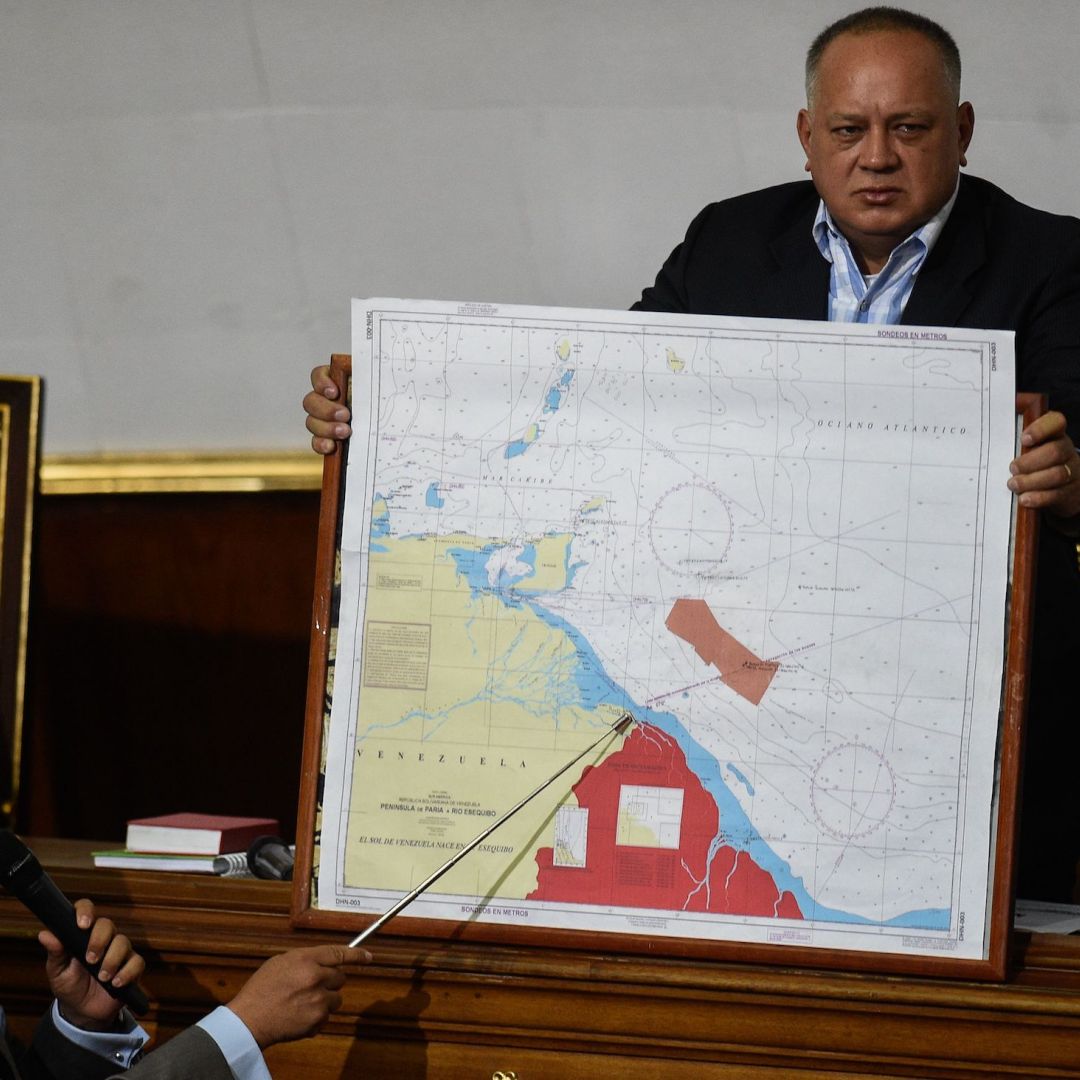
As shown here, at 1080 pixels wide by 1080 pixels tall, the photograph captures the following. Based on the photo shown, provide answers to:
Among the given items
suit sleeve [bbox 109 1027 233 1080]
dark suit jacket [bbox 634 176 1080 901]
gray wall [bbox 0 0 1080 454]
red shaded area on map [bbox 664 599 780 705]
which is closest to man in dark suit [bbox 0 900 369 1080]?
suit sleeve [bbox 109 1027 233 1080]

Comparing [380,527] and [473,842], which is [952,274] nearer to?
[380,527]

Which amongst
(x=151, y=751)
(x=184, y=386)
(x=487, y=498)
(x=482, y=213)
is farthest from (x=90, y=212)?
(x=487, y=498)

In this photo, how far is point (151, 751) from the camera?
3.13 m

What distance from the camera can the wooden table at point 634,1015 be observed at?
1486mm

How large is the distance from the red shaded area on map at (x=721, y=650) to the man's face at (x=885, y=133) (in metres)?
0.63

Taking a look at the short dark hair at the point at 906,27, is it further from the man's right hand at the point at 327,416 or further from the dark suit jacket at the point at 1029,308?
the man's right hand at the point at 327,416

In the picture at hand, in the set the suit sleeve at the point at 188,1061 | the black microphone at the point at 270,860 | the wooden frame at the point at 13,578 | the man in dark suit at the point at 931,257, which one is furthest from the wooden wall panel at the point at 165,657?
the suit sleeve at the point at 188,1061

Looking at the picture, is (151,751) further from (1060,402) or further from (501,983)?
(1060,402)

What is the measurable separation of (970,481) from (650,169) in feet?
4.96

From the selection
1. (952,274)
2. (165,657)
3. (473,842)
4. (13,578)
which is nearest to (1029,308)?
(952,274)

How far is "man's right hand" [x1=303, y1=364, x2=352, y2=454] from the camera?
166 cm

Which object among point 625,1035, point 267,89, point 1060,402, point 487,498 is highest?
point 267,89

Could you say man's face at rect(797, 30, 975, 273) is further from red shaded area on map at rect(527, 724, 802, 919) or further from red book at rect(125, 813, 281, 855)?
red book at rect(125, 813, 281, 855)

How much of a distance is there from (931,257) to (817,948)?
0.92 meters
